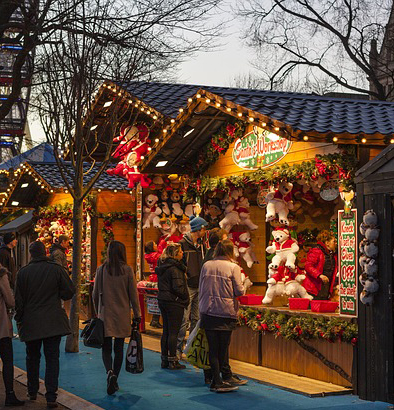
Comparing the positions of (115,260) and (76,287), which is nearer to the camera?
(115,260)

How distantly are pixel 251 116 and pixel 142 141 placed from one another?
22.0 ft

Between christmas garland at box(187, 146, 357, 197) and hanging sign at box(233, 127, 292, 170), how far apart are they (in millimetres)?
188

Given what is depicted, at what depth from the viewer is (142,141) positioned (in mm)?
17859

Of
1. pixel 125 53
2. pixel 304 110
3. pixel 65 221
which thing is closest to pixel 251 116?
pixel 304 110

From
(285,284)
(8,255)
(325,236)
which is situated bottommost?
(285,284)

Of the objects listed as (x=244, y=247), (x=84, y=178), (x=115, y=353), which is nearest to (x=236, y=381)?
(x=115, y=353)

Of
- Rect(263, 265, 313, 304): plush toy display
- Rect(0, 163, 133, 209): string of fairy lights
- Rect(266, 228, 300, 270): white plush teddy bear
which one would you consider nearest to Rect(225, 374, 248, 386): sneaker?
Rect(263, 265, 313, 304): plush toy display

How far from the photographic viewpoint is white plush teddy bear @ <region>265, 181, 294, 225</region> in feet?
40.3

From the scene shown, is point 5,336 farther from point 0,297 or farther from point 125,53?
point 125,53

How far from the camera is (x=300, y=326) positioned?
35.9 feet

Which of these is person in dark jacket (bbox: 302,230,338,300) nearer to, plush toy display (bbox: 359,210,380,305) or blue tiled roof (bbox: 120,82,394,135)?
blue tiled roof (bbox: 120,82,394,135)

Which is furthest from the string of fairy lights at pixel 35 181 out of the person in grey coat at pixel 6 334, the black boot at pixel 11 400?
the black boot at pixel 11 400

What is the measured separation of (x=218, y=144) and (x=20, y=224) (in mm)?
14730

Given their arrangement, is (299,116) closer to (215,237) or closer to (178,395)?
(215,237)
